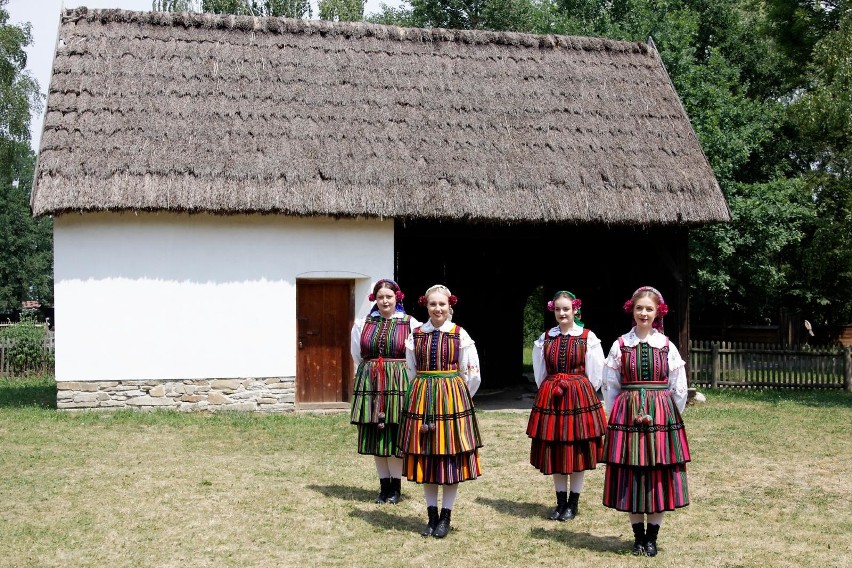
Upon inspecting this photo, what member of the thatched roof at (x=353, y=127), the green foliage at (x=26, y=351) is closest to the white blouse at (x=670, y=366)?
the thatched roof at (x=353, y=127)

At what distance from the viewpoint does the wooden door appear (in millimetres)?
11773

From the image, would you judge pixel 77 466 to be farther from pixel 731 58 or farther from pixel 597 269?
pixel 731 58

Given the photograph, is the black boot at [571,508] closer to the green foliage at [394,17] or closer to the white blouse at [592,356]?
the white blouse at [592,356]

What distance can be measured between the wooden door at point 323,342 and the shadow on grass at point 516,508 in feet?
16.5

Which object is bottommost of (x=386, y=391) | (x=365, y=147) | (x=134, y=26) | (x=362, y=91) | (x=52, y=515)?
(x=52, y=515)

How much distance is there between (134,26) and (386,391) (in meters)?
8.02

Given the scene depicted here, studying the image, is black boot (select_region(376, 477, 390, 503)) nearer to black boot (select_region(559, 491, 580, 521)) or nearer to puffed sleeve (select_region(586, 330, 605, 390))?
black boot (select_region(559, 491, 580, 521))

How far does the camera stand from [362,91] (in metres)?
12.5

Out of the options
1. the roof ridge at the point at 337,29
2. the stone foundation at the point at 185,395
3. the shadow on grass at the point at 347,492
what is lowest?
the shadow on grass at the point at 347,492

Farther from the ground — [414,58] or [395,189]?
[414,58]

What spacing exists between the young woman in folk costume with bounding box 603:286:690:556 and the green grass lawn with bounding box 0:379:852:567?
1.04 ft

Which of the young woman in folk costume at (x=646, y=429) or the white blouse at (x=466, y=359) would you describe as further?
the white blouse at (x=466, y=359)

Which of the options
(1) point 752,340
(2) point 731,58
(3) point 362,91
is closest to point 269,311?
(3) point 362,91

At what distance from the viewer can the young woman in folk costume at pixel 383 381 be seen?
6.69 metres
